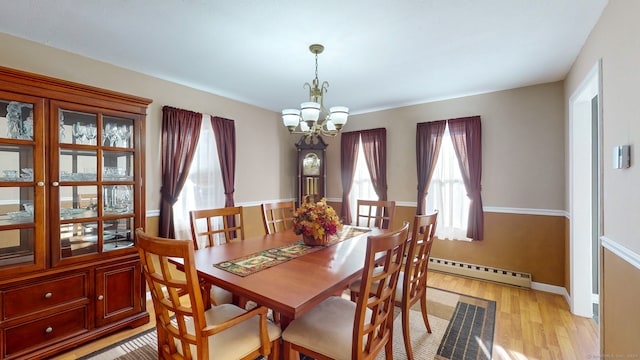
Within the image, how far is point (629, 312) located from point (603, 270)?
0.48 m

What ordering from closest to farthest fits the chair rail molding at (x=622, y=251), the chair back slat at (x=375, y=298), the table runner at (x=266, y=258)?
the chair back slat at (x=375, y=298) < the chair rail molding at (x=622, y=251) < the table runner at (x=266, y=258)

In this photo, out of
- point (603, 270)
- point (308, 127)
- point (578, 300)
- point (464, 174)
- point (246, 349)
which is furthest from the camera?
point (464, 174)

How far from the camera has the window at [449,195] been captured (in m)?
3.65

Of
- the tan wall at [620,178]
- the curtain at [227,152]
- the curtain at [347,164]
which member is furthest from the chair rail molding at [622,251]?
the curtain at [227,152]

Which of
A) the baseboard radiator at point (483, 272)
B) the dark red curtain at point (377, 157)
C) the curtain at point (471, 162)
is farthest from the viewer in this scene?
the dark red curtain at point (377, 157)

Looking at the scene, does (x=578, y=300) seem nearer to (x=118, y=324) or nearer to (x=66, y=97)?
(x=118, y=324)

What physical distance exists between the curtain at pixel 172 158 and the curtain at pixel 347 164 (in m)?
2.42

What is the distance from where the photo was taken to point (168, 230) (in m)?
3.08

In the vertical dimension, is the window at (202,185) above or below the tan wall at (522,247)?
above

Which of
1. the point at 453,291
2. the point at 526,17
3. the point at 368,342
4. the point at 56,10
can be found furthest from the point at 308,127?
the point at 453,291

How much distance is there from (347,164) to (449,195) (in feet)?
5.48

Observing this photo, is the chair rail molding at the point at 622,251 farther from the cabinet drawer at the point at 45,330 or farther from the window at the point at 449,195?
the cabinet drawer at the point at 45,330

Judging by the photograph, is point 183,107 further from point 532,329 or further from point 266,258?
point 532,329

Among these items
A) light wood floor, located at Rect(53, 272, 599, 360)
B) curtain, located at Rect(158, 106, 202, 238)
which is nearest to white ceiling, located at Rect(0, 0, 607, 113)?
curtain, located at Rect(158, 106, 202, 238)
